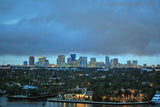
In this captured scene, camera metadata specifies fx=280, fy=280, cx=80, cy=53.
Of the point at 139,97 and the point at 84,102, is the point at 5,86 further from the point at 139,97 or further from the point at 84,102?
the point at 139,97

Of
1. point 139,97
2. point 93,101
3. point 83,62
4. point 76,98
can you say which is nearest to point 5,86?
point 76,98

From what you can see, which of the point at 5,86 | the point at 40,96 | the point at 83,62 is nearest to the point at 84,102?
the point at 40,96

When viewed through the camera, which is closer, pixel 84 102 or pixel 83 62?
pixel 84 102

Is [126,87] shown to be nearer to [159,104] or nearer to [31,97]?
[159,104]

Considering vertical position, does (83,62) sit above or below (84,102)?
above

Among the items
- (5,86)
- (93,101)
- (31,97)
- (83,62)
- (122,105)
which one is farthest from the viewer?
(83,62)

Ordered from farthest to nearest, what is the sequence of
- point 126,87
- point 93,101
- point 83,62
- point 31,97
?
point 83,62, point 126,87, point 31,97, point 93,101

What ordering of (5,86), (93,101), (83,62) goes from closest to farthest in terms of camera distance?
1. (93,101)
2. (5,86)
3. (83,62)

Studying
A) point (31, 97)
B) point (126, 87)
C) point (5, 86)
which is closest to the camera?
point (31, 97)

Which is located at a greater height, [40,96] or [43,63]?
[43,63]
